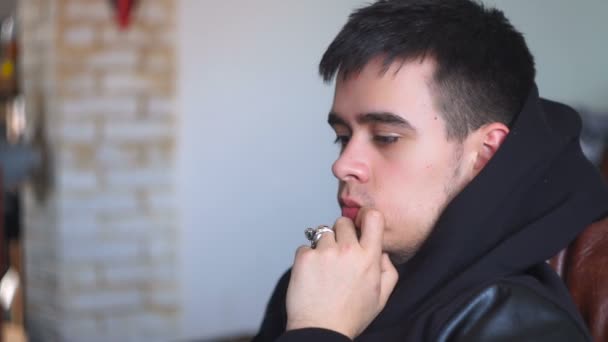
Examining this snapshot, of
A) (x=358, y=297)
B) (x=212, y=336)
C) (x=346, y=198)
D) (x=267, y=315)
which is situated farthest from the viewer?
(x=212, y=336)

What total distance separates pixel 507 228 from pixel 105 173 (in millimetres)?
2378

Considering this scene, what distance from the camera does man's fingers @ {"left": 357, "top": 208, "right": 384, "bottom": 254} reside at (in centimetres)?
113

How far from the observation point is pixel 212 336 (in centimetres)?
344

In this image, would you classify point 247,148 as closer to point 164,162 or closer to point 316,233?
point 164,162

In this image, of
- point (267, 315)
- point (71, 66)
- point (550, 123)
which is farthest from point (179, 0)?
point (550, 123)

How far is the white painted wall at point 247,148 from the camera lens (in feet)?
10.9

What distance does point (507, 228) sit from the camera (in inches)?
42.8

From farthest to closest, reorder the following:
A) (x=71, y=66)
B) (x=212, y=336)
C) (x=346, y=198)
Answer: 1. (x=212, y=336)
2. (x=71, y=66)
3. (x=346, y=198)

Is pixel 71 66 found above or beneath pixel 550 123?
beneath

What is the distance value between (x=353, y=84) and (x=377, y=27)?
0.10m

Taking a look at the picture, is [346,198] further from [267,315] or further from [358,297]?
[267,315]

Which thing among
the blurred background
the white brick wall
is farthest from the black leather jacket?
the white brick wall

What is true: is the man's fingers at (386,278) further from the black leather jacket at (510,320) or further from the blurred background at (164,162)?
the blurred background at (164,162)

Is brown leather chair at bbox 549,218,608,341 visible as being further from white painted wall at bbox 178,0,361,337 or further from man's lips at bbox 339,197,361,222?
white painted wall at bbox 178,0,361,337
